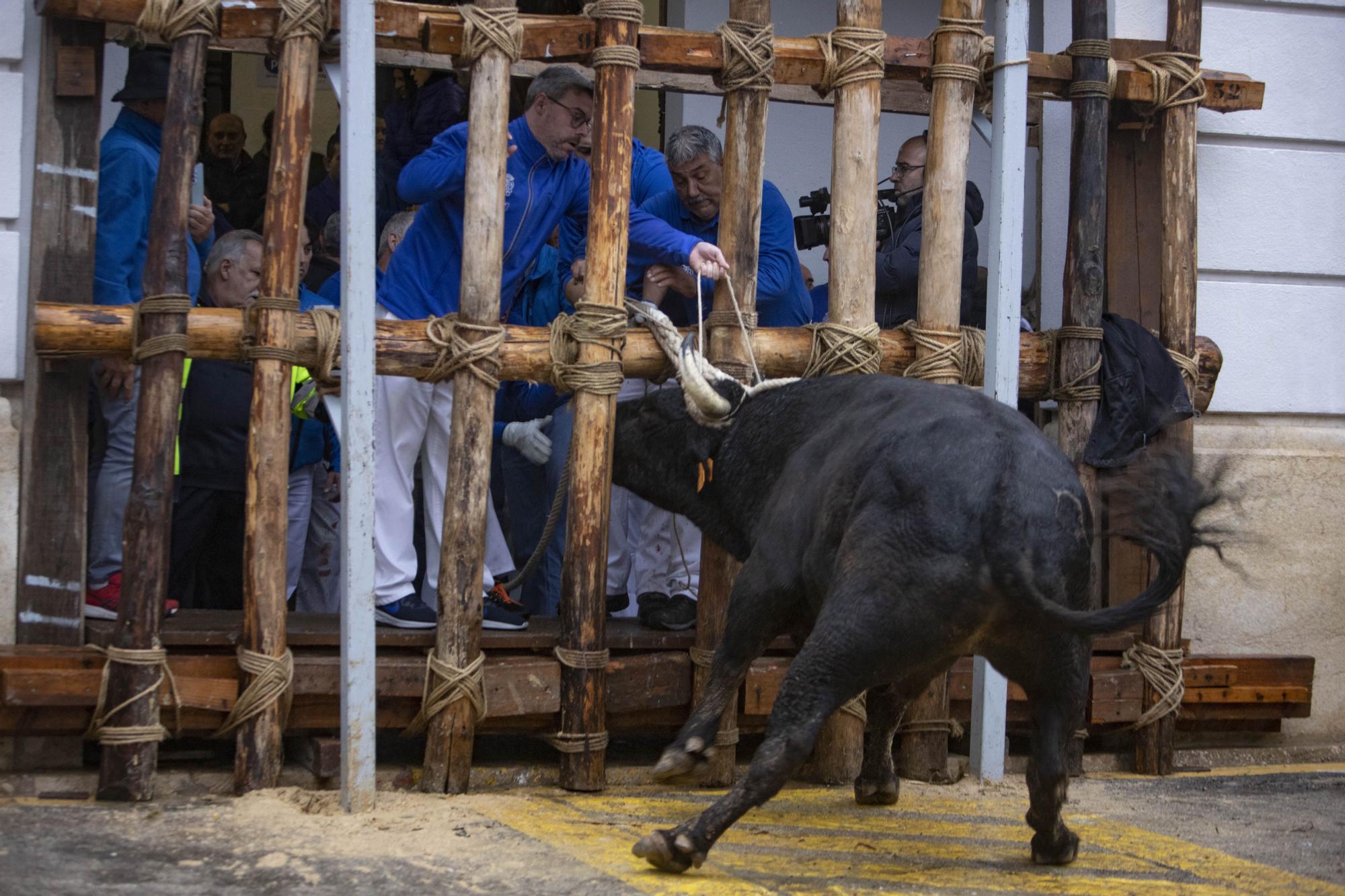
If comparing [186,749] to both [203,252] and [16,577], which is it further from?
[203,252]

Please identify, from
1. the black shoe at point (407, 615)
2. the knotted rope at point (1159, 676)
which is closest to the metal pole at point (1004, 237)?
the knotted rope at point (1159, 676)

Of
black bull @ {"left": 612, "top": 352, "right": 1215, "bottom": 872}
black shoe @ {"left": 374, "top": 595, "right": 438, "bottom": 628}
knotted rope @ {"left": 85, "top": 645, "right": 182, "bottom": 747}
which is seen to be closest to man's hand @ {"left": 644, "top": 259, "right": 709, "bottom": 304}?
black bull @ {"left": 612, "top": 352, "right": 1215, "bottom": 872}

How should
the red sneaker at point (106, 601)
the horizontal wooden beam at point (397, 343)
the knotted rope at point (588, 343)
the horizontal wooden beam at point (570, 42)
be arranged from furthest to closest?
the red sneaker at point (106, 601) < the knotted rope at point (588, 343) < the horizontal wooden beam at point (570, 42) < the horizontal wooden beam at point (397, 343)

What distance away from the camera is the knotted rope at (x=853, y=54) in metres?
5.32

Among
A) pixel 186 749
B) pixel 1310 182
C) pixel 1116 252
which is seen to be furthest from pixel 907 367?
pixel 186 749

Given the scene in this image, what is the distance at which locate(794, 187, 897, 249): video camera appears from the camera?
6.09 meters

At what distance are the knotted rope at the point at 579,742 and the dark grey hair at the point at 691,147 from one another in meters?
2.39

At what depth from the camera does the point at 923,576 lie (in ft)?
12.5

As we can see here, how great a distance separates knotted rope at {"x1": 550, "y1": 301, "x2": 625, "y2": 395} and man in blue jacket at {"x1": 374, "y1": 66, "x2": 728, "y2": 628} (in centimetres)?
41

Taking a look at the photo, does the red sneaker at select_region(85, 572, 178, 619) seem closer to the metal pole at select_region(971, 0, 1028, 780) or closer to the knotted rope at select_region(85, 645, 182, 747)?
the knotted rope at select_region(85, 645, 182, 747)

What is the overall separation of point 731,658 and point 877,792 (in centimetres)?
88

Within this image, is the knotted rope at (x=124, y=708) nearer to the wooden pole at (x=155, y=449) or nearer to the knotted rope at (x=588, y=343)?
the wooden pole at (x=155, y=449)

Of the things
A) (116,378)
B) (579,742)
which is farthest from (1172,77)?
(116,378)

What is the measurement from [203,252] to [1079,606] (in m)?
4.29
